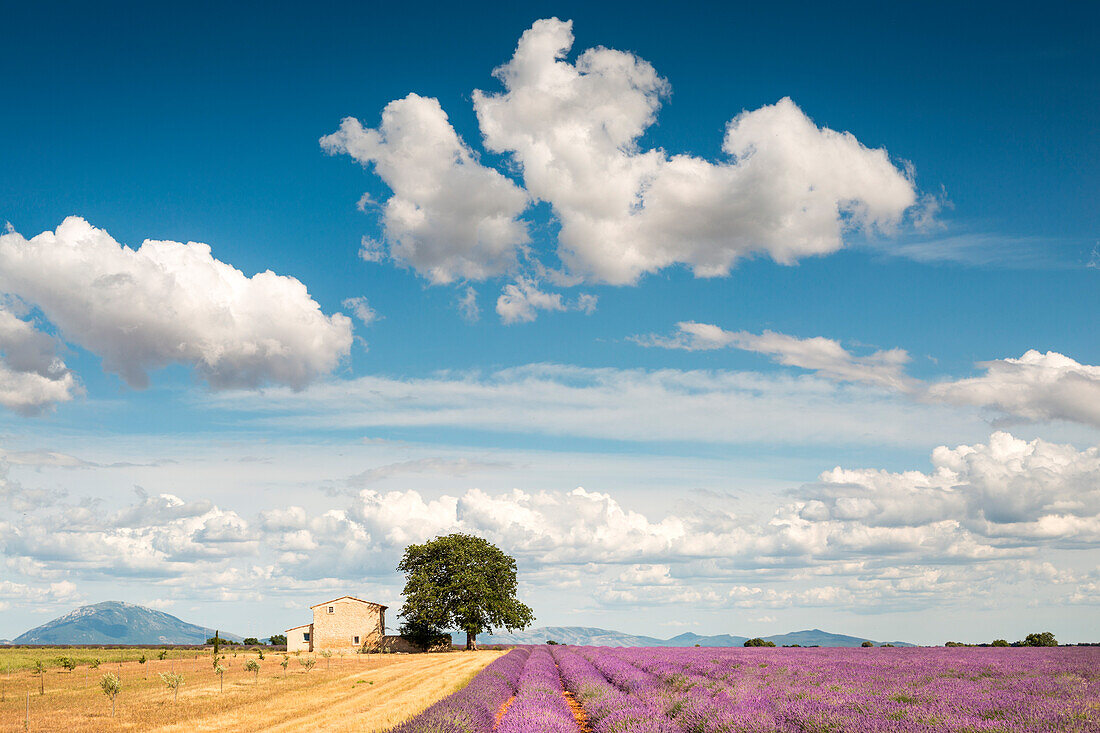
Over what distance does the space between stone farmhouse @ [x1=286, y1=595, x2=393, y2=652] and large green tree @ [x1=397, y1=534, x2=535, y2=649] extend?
4.70 metres

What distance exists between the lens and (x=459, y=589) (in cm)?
7875

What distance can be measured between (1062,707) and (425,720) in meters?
12.4

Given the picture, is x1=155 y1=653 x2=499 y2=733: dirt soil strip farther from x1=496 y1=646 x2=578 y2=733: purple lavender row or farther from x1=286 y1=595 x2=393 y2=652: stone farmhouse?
x1=286 y1=595 x2=393 y2=652: stone farmhouse

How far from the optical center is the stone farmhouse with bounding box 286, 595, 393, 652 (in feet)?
266

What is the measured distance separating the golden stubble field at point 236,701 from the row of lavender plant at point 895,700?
940 cm

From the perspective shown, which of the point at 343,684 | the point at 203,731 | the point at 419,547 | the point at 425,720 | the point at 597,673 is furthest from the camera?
the point at 419,547

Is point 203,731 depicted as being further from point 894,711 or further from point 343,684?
point 894,711

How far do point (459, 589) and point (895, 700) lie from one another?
214 ft

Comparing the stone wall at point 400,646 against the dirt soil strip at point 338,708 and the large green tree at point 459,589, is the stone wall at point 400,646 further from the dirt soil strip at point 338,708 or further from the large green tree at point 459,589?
the dirt soil strip at point 338,708

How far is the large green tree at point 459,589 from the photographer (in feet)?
255

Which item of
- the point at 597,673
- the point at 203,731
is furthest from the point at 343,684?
the point at 203,731

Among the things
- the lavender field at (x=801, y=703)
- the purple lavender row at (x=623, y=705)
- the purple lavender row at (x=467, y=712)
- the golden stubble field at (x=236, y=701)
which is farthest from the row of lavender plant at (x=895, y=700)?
the golden stubble field at (x=236, y=701)

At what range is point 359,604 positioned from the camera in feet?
272

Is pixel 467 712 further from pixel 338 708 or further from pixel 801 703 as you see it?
pixel 338 708
